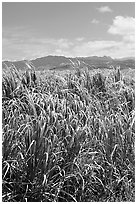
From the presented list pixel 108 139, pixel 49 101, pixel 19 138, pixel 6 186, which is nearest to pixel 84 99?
pixel 49 101

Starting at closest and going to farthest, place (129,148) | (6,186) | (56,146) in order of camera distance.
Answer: (6,186) → (56,146) → (129,148)

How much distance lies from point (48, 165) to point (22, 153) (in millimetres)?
284

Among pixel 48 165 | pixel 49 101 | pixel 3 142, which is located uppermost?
pixel 49 101

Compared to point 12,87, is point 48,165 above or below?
below

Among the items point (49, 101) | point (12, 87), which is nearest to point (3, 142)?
point (49, 101)

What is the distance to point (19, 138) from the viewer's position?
123 inches

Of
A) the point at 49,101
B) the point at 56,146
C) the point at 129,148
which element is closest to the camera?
the point at 56,146

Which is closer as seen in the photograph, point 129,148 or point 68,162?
point 68,162

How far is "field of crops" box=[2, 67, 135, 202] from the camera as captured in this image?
2932 mm

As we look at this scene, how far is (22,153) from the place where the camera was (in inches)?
119

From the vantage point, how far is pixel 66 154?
10.2 ft

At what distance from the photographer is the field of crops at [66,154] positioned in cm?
293

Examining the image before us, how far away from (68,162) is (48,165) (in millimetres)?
210

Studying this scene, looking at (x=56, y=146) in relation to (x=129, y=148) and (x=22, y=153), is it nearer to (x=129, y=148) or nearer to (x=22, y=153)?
(x=22, y=153)
